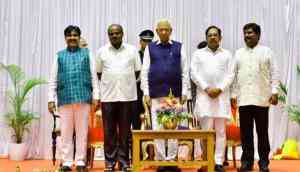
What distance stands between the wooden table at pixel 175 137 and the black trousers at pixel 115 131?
1.91 feet

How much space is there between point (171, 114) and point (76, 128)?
3.42ft

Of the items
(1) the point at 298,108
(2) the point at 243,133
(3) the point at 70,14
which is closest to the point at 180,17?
(3) the point at 70,14

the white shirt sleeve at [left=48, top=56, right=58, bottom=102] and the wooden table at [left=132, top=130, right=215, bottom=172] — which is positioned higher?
the white shirt sleeve at [left=48, top=56, right=58, bottom=102]

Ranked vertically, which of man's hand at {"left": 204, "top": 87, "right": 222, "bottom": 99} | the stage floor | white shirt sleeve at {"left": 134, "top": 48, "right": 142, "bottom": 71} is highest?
white shirt sleeve at {"left": 134, "top": 48, "right": 142, "bottom": 71}

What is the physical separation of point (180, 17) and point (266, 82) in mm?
2219

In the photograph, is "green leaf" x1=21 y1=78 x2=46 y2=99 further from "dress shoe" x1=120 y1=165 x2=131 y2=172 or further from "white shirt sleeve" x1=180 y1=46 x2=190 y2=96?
"white shirt sleeve" x1=180 y1=46 x2=190 y2=96

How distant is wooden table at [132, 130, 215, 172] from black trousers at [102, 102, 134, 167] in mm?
582

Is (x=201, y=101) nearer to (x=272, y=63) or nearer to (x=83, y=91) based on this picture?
(x=272, y=63)

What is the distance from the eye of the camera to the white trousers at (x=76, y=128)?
571 centimetres

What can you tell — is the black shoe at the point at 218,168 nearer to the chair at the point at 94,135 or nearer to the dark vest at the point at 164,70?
the dark vest at the point at 164,70

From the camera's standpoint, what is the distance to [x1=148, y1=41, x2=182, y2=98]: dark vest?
5.61 meters

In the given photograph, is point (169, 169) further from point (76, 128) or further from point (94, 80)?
point (94, 80)

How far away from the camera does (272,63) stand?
18.8ft

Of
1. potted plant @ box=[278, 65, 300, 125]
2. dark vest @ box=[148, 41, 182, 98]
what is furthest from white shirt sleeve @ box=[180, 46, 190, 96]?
potted plant @ box=[278, 65, 300, 125]
